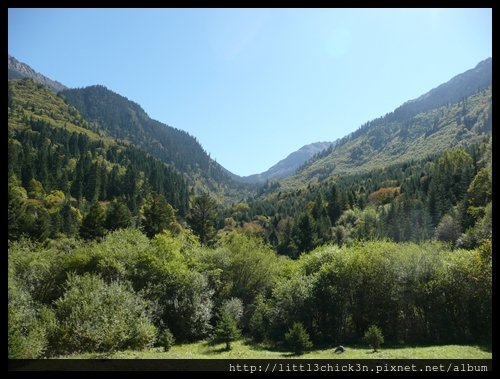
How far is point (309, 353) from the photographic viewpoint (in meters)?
27.1

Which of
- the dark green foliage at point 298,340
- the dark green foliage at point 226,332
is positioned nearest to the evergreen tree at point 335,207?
the dark green foliage at point 226,332

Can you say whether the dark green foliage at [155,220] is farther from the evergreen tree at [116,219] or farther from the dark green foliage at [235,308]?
the dark green foliage at [235,308]

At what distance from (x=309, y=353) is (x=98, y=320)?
49.3 feet

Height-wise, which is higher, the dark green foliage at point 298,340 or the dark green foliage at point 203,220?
the dark green foliage at point 203,220

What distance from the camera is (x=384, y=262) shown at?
31844mm

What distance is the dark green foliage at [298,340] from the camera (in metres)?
28.3

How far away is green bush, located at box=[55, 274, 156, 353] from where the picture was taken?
25.5 meters

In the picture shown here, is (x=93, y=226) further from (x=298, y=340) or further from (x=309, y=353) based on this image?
(x=309, y=353)

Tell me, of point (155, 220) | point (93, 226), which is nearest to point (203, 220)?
point (155, 220)

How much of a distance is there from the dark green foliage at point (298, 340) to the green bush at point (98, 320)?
421 inches

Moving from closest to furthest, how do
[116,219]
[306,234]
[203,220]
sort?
[116,219], [203,220], [306,234]
